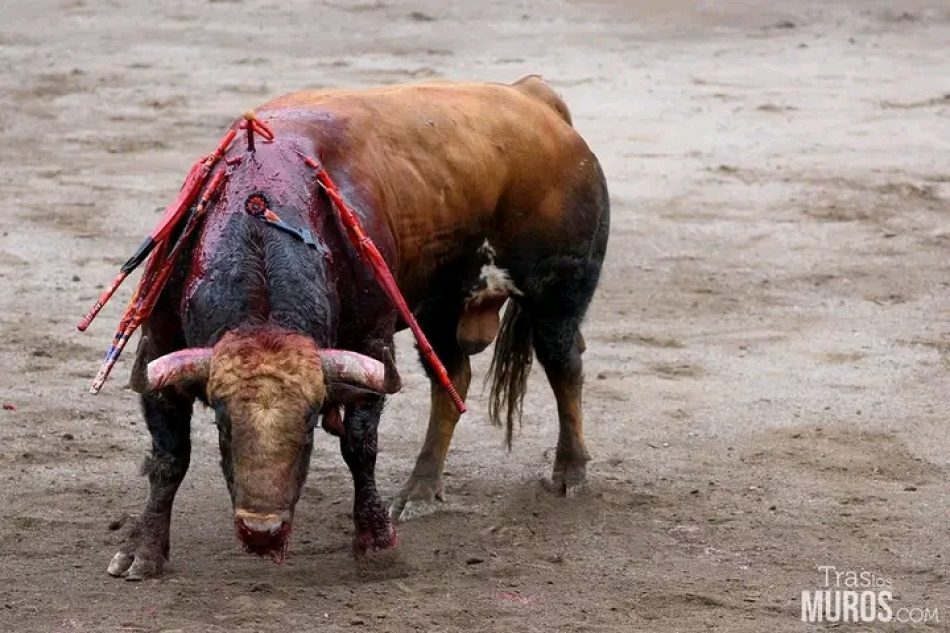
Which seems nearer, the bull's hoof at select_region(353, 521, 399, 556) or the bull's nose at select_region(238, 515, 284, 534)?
the bull's nose at select_region(238, 515, 284, 534)

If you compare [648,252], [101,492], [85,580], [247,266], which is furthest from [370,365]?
[648,252]

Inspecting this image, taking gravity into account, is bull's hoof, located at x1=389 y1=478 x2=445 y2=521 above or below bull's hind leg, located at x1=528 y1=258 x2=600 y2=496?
below

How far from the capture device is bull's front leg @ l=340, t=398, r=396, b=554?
200 inches

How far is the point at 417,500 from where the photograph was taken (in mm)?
5930

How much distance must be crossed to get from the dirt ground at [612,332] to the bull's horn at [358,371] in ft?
2.30

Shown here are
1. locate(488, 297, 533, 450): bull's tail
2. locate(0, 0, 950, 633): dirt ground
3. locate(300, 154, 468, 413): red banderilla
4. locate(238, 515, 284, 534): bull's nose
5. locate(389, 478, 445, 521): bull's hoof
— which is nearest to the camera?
locate(238, 515, 284, 534): bull's nose

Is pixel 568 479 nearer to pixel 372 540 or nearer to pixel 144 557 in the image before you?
pixel 372 540

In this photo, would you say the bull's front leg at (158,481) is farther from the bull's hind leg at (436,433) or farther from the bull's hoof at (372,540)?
the bull's hind leg at (436,433)

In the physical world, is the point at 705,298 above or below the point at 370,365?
below

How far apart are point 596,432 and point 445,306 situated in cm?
119

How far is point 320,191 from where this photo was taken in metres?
4.91

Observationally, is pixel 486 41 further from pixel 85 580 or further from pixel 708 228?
pixel 85 580

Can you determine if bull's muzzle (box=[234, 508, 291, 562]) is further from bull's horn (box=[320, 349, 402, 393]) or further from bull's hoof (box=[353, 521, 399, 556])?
bull's hoof (box=[353, 521, 399, 556])

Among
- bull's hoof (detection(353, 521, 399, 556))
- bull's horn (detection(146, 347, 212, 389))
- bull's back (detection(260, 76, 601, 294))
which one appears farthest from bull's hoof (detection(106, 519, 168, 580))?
bull's back (detection(260, 76, 601, 294))
